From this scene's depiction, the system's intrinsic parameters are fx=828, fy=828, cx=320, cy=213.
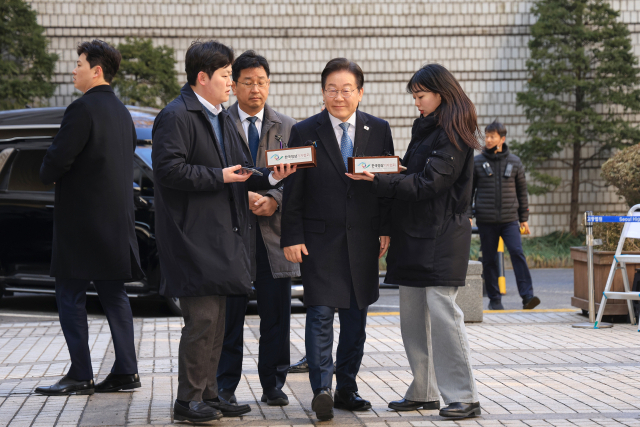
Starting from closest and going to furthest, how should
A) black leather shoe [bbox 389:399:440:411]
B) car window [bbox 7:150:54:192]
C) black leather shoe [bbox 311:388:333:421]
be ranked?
black leather shoe [bbox 311:388:333:421]
black leather shoe [bbox 389:399:440:411]
car window [bbox 7:150:54:192]

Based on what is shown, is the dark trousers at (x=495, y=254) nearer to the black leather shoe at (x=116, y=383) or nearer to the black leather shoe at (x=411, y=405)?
the black leather shoe at (x=411, y=405)

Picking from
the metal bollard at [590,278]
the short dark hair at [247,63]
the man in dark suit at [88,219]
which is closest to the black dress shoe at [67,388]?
the man in dark suit at [88,219]

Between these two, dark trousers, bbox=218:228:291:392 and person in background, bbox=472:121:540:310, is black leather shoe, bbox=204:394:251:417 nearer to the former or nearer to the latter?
dark trousers, bbox=218:228:291:392

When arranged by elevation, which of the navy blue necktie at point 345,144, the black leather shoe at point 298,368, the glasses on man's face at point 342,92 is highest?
the glasses on man's face at point 342,92

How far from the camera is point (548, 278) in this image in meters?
12.9

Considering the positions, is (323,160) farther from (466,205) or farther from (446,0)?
(446,0)

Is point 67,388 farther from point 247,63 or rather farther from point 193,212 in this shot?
point 247,63

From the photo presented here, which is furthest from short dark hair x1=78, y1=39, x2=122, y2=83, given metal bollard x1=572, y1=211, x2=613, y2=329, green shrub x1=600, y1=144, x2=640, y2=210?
green shrub x1=600, y1=144, x2=640, y2=210

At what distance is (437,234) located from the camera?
442 cm

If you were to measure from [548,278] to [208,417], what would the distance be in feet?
31.7

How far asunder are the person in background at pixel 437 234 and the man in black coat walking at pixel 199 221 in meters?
0.71

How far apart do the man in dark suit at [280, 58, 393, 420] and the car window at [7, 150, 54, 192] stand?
199 inches

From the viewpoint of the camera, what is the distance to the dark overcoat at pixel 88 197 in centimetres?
500

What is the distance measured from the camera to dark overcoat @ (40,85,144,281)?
16.4 ft
